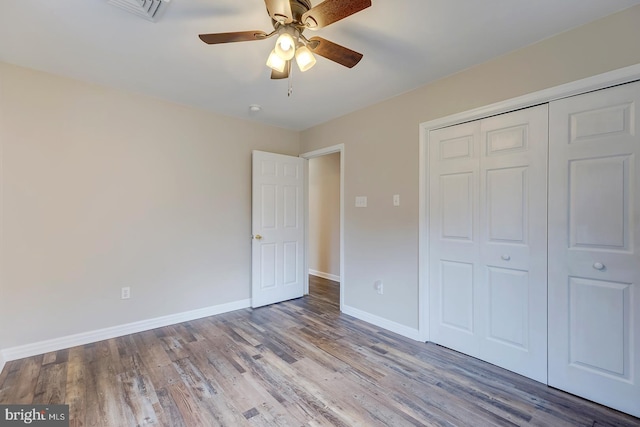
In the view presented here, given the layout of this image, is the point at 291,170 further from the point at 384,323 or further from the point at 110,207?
the point at 384,323

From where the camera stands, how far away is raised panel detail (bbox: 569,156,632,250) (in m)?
1.73

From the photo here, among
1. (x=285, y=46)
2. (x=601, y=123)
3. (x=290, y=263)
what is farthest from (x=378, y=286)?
(x=285, y=46)

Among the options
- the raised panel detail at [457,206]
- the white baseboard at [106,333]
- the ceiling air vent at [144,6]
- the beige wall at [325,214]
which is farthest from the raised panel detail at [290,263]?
the ceiling air vent at [144,6]

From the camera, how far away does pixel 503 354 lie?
2223 millimetres

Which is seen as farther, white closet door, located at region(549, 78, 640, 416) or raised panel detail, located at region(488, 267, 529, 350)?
raised panel detail, located at region(488, 267, 529, 350)

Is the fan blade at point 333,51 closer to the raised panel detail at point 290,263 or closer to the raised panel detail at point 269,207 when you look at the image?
the raised panel detail at point 269,207

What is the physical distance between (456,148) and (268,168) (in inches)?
89.9

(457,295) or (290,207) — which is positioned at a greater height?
(290,207)

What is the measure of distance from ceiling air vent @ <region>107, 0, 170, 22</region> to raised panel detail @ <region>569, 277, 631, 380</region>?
3.16 metres

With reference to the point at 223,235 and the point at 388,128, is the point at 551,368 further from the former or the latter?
the point at 223,235

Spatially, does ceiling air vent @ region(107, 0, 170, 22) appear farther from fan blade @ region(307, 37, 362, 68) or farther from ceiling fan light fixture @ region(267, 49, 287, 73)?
fan blade @ region(307, 37, 362, 68)

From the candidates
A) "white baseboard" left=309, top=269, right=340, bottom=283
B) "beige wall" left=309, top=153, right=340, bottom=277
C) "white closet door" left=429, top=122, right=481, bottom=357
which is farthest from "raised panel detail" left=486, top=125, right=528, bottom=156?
"white baseboard" left=309, top=269, right=340, bottom=283

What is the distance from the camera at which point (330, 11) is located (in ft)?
4.55

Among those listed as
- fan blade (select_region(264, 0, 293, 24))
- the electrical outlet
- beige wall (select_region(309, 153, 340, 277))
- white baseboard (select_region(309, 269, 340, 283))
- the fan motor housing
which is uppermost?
the fan motor housing
